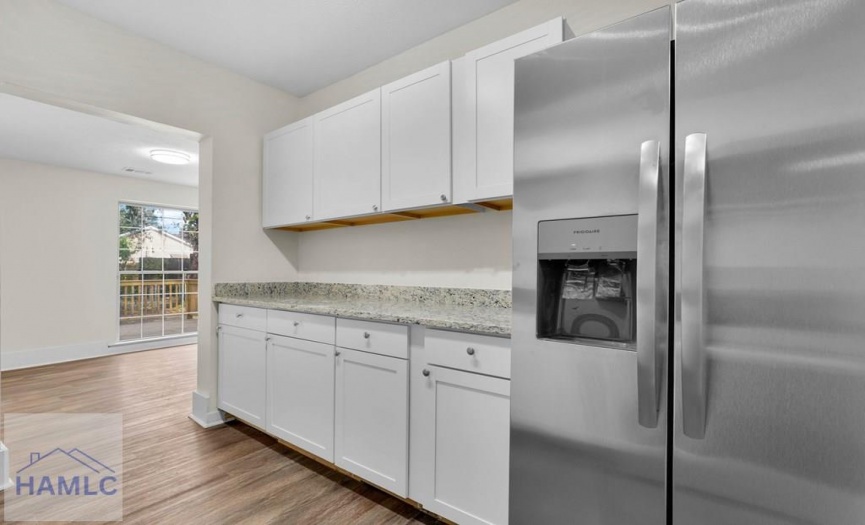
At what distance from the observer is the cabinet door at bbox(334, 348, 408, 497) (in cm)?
176

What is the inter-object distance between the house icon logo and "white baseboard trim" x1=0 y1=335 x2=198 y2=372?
8.94ft


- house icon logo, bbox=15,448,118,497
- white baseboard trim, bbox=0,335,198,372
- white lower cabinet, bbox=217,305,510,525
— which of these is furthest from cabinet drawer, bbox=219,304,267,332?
white baseboard trim, bbox=0,335,198,372

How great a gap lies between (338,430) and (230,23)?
2.50 metres

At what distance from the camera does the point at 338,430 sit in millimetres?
2016

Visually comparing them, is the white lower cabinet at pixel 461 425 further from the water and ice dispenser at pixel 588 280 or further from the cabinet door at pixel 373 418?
the water and ice dispenser at pixel 588 280

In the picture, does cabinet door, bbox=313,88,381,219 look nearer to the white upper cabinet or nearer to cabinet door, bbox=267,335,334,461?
the white upper cabinet

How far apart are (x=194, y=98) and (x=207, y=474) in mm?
2484

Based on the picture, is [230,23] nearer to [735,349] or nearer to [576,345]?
[576,345]

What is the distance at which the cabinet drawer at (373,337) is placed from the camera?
1.77 metres

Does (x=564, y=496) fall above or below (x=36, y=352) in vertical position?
above

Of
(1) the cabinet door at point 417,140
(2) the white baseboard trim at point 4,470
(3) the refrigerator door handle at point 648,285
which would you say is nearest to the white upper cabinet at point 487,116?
(1) the cabinet door at point 417,140

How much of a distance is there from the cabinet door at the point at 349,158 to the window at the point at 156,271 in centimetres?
435

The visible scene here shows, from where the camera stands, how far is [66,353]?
480 centimetres

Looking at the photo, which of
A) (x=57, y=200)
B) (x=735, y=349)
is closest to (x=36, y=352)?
(x=57, y=200)
